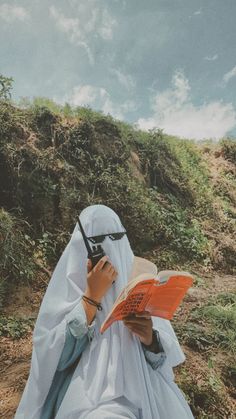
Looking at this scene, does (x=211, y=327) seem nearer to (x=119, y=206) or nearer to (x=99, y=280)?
(x=119, y=206)

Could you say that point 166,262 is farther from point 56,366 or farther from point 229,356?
point 56,366

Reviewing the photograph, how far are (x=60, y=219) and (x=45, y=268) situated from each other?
3.44 ft

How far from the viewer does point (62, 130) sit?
7.41 metres

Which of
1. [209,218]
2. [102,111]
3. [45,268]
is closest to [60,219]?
[45,268]

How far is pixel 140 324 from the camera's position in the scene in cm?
200

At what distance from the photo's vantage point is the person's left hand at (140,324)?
1.98 m

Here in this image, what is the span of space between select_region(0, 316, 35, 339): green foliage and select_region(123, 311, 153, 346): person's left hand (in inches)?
106

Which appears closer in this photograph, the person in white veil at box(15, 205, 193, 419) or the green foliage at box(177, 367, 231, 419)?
the person in white veil at box(15, 205, 193, 419)

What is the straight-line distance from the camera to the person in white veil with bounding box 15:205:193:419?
1.90 metres

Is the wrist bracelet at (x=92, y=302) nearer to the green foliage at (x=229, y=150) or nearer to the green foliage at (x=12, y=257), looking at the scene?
the green foliage at (x=12, y=257)

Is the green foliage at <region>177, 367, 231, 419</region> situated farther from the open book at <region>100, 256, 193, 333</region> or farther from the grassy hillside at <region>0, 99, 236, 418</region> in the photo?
the open book at <region>100, 256, 193, 333</region>

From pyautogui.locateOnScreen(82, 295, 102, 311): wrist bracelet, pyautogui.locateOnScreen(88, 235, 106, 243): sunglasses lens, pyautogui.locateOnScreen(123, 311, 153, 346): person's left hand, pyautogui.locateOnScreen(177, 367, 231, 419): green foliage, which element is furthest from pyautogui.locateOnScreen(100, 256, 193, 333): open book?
pyautogui.locateOnScreen(177, 367, 231, 419): green foliage

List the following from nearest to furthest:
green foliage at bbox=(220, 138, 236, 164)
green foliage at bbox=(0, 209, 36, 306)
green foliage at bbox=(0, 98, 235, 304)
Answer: green foliage at bbox=(0, 209, 36, 306)
green foliage at bbox=(0, 98, 235, 304)
green foliage at bbox=(220, 138, 236, 164)

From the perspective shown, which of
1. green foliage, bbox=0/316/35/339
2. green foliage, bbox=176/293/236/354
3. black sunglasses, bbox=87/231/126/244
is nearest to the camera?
black sunglasses, bbox=87/231/126/244
